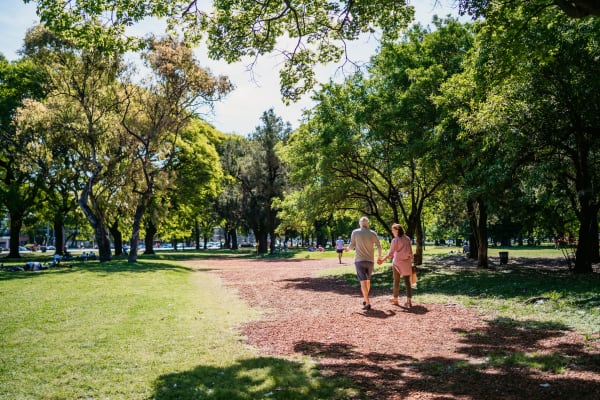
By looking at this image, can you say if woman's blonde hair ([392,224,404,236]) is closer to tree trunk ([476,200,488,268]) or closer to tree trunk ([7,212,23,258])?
tree trunk ([476,200,488,268])

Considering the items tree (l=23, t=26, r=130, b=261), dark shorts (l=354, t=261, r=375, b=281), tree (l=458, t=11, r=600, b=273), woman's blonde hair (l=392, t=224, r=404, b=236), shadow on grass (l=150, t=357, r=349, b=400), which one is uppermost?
tree (l=23, t=26, r=130, b=261)

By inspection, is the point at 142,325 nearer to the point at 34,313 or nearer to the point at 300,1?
the point at 34,313

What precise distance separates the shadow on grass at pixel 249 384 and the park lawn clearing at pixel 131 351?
0.01 metres

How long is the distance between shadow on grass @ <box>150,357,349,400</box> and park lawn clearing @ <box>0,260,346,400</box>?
1cm

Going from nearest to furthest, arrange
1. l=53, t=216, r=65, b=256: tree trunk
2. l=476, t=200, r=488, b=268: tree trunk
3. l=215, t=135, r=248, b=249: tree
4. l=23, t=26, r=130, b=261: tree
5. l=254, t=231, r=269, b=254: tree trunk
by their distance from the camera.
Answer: l=476, t=200, r=488, b=268: tree trunk < l=23, t=26, r=130, b=261: tree < l=53, t=216, r=65, b=256: tree trunk < l=254, t=231, r=269, b=254: tree trunk < l=215, t=135, r=248, b=249: tree

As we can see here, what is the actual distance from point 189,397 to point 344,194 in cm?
1727

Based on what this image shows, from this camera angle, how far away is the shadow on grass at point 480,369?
4.88 m

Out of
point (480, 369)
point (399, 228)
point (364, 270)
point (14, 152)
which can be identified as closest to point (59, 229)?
point (14, 152)

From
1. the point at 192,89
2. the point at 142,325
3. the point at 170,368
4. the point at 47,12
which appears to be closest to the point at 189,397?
the point at 170,368

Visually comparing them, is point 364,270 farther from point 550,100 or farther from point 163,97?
point 163,97

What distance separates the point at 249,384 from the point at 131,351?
8.55 ft

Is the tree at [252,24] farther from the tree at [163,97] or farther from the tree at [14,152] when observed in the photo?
the tree at [14,152]

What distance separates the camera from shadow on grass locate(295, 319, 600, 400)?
4879mm

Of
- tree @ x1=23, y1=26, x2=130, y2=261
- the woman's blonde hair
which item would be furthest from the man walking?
tree @ x1=23, y1=26, x2=130, y2=261
